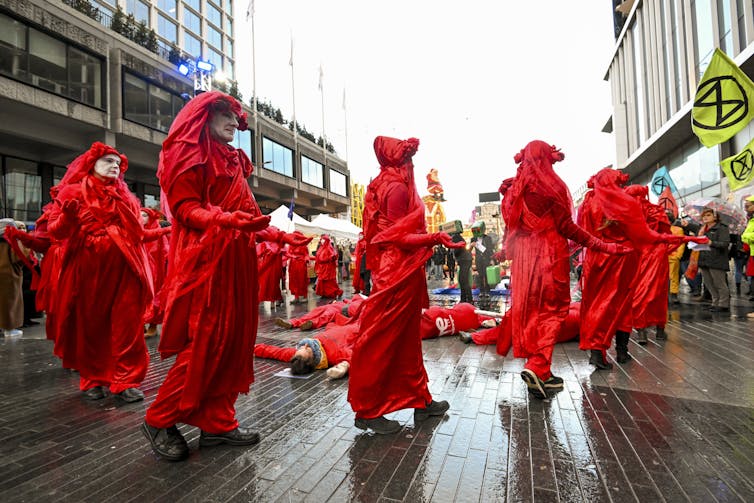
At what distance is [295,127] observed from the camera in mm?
29578

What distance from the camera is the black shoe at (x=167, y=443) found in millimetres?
2361

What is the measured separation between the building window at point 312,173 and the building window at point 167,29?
2204 cm

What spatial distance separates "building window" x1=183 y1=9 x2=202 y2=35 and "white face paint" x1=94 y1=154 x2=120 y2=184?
48.7 m

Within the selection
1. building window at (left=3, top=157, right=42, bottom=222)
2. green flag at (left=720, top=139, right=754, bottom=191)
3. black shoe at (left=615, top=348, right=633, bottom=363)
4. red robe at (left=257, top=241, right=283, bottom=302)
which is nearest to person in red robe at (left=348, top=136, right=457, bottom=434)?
black shoe at (left=615, top=348, right=633, bottom=363)

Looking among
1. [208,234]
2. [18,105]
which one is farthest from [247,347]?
[18,105]

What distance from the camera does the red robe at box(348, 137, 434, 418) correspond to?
2746 mm

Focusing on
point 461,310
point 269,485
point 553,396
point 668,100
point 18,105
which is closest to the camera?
point 269,485

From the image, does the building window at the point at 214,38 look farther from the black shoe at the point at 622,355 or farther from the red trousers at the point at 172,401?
the red trousers at the point at 172,401

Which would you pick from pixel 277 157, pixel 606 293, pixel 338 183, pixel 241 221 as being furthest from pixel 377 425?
pixel 338 183

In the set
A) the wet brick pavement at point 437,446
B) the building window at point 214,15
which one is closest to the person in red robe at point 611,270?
the wet brick pavement at point 437,446

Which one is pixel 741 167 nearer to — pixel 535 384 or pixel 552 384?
pixel 552 384

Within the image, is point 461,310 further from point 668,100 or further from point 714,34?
point 668,100

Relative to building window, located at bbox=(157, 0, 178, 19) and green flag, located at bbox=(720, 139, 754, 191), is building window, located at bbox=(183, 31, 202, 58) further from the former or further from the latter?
green flag, located at bbox=(720, 139, 754, 191)

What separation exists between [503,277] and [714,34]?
42.6ft
